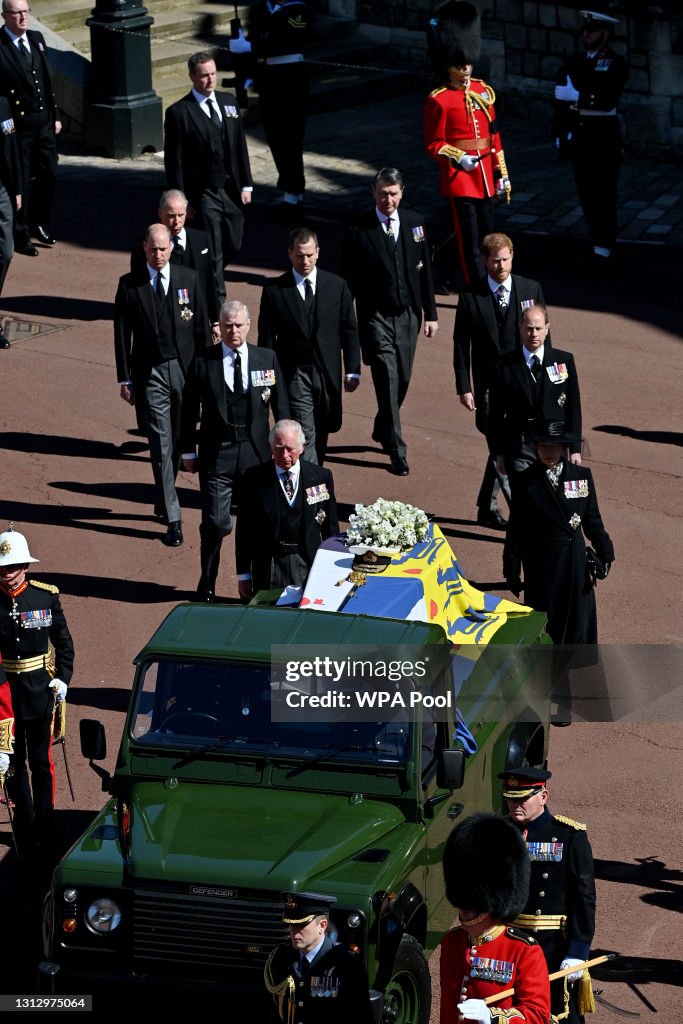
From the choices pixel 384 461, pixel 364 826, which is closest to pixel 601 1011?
pixel 364 826

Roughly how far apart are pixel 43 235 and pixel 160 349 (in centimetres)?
719

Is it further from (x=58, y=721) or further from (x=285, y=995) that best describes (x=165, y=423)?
(x=285, y=995)

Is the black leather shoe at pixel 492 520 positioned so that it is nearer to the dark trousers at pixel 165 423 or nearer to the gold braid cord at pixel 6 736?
the dark trousers at pixel 165 423

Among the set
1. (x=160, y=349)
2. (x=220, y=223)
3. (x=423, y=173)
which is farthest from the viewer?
(x=423, y=173)

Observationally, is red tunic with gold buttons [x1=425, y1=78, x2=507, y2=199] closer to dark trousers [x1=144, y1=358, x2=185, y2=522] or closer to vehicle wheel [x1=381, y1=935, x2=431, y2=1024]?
dark trousers [x1=144, y1=358, x2=185, y2=522]

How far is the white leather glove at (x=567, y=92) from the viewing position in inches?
819

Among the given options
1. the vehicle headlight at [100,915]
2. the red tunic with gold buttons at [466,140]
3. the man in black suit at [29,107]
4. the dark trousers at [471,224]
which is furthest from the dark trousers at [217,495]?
the man in black suit at [29,107]

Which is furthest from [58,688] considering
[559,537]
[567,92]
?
[567,92]

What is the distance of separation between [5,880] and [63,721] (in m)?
0.91

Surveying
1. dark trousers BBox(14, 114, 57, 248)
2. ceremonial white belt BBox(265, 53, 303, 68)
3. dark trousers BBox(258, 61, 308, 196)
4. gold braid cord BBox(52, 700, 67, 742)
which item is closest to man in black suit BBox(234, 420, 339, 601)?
gold braid cord BBox(52, 700, 67, 742)

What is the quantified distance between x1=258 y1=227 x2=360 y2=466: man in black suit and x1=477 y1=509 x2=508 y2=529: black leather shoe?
134cm

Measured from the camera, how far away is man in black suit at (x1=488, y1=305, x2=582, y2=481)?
1375 cm

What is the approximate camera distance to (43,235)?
70.5 feet

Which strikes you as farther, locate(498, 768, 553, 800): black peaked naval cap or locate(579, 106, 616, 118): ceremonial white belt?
locate(579, 106, 616, 118): ceremonial white belt
